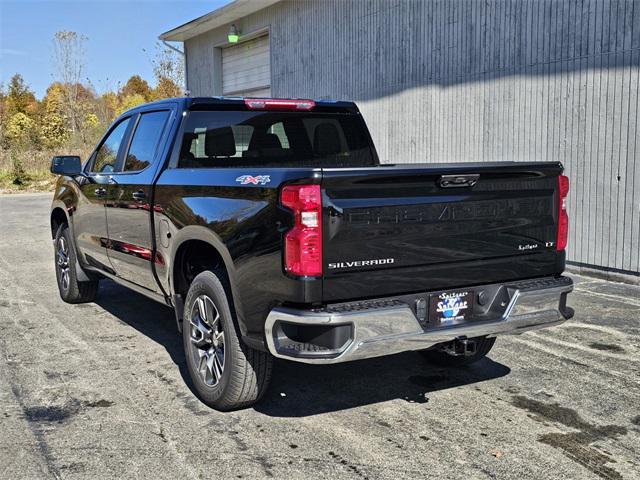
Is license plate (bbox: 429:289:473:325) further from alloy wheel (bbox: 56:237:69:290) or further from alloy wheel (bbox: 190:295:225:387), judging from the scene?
alloy wheel (bbox: 56:237:69:290)

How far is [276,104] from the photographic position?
17.4 ft

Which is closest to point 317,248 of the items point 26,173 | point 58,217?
point 58,217

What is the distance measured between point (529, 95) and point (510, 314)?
20.3 feet

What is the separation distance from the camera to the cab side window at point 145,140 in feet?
16.9

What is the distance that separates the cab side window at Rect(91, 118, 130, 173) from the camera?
594 centimetres

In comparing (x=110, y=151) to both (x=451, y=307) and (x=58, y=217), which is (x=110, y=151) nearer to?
(x=58, y=217)

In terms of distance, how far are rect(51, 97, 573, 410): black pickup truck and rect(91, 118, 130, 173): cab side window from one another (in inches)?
29.1

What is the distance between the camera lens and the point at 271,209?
3521mm

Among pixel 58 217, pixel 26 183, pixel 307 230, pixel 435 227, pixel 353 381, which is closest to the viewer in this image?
pixel 307 230

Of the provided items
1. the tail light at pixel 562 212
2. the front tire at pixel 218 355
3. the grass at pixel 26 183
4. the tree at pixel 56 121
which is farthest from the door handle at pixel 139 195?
the tree at pixel 56 121

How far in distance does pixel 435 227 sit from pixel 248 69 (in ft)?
49.2

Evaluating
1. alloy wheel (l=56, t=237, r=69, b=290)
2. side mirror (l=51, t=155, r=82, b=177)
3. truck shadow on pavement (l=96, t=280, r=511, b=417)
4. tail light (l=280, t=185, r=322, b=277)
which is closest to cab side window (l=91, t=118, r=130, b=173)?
side mirror (l=51, t=155, r=82, b=177)

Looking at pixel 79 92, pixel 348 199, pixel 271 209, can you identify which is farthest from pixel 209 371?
pixel 79 92

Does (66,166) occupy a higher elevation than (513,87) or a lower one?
lower
